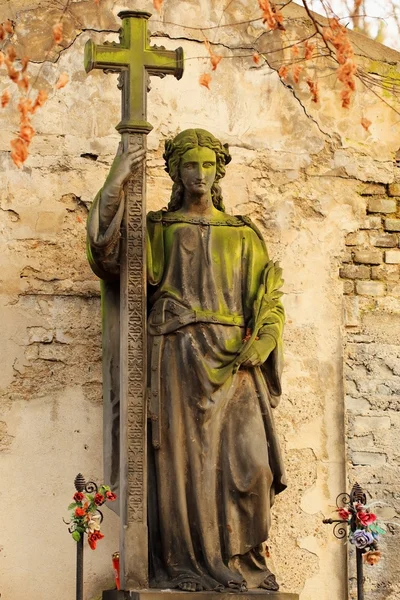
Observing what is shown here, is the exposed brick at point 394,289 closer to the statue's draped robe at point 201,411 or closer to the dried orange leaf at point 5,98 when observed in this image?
the statue's draped robe at point 201,411

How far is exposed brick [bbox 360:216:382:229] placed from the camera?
29.6 feet

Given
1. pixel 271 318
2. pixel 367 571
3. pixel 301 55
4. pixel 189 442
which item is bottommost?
pixel 367 571

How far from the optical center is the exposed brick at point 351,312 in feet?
29.1

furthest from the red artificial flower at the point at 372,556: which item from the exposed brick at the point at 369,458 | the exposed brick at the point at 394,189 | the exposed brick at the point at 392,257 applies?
the exposed brick at the point at 394,189

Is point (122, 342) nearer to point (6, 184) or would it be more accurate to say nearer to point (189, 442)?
point (189, 442)

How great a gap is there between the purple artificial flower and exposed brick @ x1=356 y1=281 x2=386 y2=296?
163cm

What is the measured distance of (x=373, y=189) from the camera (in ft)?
29.8

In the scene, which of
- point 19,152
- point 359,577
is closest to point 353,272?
point 359,577

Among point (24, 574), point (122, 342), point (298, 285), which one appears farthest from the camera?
point (298, 285)

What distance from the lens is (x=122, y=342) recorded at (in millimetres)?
7508

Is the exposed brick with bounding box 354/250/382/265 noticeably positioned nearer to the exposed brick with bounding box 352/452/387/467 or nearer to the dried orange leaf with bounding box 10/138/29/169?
the exposed brick with bounding box 352/452/387/467

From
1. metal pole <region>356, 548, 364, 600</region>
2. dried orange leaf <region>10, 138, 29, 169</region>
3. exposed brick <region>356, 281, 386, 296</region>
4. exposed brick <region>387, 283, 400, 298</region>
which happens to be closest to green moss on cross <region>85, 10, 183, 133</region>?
dried orange leaf <region>10, 138, 29, 169</region>

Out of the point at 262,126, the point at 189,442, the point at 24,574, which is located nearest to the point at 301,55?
the point at 262,126

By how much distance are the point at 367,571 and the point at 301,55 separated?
2.73 m
